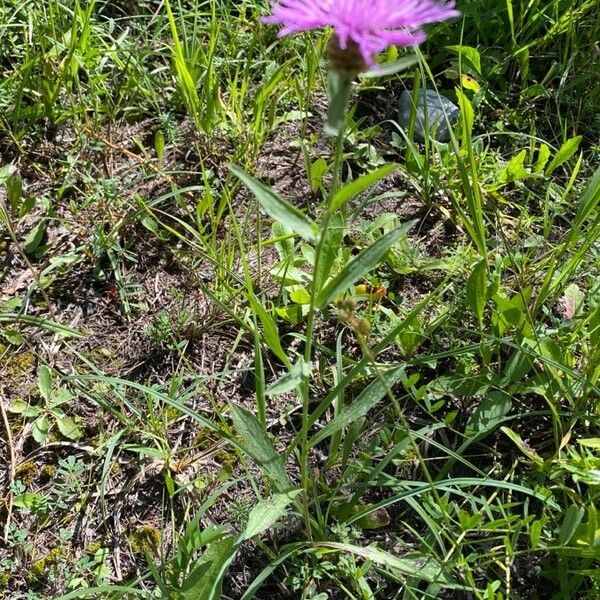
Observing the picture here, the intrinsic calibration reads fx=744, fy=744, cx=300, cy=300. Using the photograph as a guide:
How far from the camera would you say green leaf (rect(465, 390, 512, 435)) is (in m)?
1.52

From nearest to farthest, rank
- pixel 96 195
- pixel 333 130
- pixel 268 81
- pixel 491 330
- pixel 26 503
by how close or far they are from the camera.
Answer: pixel 333 130 → pixel 26 503 → pixel 491 330 → pixel 96 195 → pixel 268 81

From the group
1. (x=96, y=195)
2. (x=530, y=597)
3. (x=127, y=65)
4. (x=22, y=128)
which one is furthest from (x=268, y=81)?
(x=530, y=597)

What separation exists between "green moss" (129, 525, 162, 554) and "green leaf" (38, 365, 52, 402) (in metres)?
0.35

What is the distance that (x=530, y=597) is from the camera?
142 cm

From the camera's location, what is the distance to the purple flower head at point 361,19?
0.90 m

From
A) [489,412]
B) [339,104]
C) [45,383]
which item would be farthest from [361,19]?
[45,383]

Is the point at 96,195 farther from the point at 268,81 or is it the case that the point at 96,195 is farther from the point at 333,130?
the point at 333,130

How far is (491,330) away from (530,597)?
55 centimetres

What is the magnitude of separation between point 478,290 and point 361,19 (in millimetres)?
809

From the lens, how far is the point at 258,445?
1.27 metres

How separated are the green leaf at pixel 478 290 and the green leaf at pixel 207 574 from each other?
2.33 ft

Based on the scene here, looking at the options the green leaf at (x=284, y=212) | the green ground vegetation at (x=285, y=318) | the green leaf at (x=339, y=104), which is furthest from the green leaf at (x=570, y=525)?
the green leaf at (x=339, y=104)

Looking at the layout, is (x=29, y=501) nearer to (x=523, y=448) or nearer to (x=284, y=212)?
(x=284, y=212)

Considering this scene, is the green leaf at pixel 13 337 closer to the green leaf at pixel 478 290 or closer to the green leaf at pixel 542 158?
the green leaf at pixel 478 290
